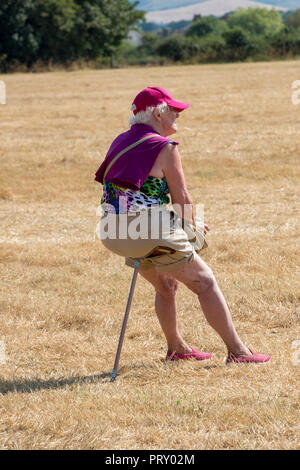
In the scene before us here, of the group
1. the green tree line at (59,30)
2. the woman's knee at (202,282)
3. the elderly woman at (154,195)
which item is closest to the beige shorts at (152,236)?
the elderly woman at (154,195)

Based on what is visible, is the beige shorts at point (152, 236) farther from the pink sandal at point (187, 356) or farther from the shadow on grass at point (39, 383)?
the shadow on grass at point (39, 383)

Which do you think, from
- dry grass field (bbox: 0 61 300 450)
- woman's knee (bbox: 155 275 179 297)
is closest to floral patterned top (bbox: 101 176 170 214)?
woman's knee (bbox: 155 275 179 297)

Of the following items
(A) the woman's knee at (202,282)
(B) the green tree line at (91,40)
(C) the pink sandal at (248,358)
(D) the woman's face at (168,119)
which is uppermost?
(B) the green tree line at (91,40)

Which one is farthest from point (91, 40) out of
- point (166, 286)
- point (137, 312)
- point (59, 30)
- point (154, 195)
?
point (154, 195)

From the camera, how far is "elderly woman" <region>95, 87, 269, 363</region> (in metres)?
4.20

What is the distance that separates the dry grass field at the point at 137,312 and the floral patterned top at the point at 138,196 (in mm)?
1083

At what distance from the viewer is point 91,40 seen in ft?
156

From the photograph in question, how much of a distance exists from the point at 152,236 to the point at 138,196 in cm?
25

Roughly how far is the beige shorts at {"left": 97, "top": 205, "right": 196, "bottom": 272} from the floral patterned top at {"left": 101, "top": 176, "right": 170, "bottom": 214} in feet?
0.12

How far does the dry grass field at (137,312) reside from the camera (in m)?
3.83

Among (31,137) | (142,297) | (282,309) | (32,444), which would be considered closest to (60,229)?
(142,297)

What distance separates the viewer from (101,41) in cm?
4816

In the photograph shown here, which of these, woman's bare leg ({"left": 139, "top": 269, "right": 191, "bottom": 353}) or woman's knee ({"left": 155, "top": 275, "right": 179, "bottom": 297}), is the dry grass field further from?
woman's knee ({"left": 155, "top": 275, "right": 179, "bottom": 297})
